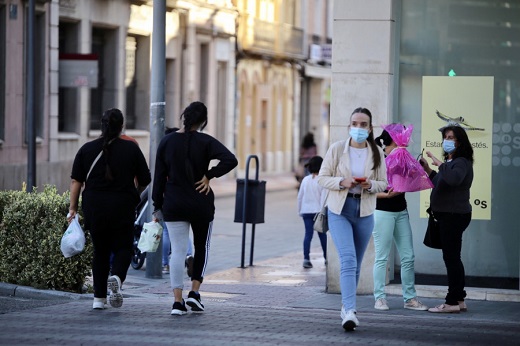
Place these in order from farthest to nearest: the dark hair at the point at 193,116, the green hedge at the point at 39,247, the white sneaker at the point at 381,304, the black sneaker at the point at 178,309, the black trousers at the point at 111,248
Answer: the green hedge at the point at 39,247 → the white sneaker at the point at 381,304 → the black trousers at the point at 111,248 → the dark hair at the point at 193,116 → the black sneaker at the point at 178,309

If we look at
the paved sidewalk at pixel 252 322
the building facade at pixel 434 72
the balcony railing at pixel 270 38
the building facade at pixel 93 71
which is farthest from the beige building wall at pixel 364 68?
the balcony railing at pixel 270 38

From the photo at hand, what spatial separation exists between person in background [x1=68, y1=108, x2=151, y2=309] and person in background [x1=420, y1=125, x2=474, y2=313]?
2.66 m

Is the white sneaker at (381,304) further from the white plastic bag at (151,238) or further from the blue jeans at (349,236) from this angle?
the white plastic bag at (151,238)

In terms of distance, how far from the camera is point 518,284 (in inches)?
537

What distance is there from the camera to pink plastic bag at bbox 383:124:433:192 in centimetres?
1196

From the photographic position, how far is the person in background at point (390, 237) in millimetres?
12188

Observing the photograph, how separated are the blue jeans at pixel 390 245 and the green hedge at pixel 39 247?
2816 millimetres

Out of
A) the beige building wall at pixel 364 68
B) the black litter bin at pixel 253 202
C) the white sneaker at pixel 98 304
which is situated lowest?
the white sneaker at pixel 98 304

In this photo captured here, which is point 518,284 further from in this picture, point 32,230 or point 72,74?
point 72,74

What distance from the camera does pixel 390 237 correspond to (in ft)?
40.2

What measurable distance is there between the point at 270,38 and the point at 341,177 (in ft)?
122

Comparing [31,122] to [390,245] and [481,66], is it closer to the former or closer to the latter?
[481,66]

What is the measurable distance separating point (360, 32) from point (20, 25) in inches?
607

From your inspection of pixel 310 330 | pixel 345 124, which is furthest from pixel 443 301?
pixel 310 330
